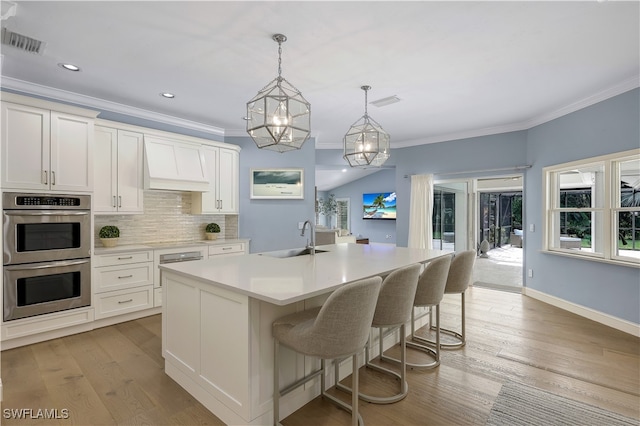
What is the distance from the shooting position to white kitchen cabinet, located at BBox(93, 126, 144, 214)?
146 inches

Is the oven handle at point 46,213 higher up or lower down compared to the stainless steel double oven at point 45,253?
higher up

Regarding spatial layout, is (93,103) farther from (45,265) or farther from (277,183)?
(277,183)

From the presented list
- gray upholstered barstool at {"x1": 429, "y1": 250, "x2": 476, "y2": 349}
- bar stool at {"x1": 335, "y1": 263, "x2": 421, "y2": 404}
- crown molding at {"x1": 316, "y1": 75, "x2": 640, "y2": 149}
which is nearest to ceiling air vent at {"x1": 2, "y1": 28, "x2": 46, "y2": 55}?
bar stool at {"x1": 335, "y1": 263, "x2": 421, "y2": 404}

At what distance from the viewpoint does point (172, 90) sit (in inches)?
143

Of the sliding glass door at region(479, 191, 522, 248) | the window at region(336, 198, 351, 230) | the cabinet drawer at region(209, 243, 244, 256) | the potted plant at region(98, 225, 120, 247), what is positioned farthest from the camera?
the window at region(336, 198, 351, 230)

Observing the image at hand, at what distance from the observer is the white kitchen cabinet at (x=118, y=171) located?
12.1 feet

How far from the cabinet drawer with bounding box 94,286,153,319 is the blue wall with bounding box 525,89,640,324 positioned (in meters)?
5.47

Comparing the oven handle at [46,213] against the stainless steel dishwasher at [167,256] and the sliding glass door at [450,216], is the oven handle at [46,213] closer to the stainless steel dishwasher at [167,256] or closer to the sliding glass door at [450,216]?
the stainless steel dishwasher at [167,256]

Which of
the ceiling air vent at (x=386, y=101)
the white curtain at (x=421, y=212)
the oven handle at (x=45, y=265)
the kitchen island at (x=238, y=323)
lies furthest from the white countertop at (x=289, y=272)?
the white curtain at (x=421, y=212)

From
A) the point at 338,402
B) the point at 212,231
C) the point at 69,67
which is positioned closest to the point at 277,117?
the point at 338,402

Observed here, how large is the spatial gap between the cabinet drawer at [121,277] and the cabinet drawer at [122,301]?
0.23 feet

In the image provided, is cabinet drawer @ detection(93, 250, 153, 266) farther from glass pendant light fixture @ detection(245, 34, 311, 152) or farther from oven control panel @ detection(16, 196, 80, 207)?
glass pendant light fixture @ detection(245, 34, 311, 152)

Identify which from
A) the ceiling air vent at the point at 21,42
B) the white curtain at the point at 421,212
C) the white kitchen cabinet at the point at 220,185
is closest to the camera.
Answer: the ceiling air vent at the point at 21,42

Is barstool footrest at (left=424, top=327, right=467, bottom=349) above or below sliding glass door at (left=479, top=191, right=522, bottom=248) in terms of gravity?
below
